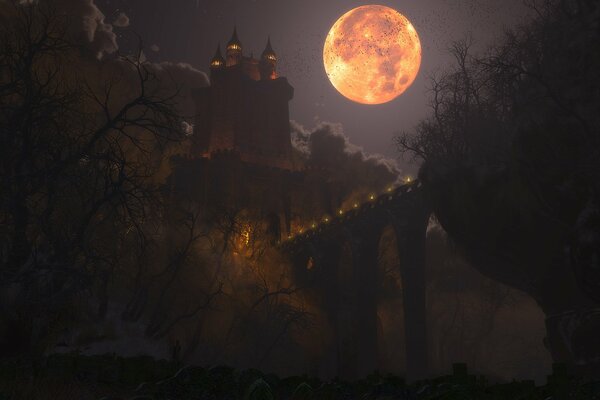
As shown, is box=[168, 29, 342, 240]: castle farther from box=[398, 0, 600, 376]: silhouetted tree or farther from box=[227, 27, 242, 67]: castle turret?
box=[398, 0, 600, 376]: silhouetted tree

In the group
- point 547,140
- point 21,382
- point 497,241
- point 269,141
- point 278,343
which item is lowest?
point 21,382

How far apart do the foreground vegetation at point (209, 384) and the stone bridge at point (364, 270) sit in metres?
26.3

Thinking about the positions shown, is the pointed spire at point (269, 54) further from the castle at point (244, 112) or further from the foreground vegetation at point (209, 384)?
the foreground vegetation at point (209, 384)

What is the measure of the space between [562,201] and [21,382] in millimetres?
20093

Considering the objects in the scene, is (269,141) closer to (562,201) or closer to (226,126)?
(226,126)

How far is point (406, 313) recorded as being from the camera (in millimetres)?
33938

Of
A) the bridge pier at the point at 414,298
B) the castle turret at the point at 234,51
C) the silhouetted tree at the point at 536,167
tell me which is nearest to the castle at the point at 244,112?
the castle turret at the point at 234,51

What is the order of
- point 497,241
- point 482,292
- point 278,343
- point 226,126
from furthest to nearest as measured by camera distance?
point 226,126 < point 482,292 < point 278,343 < point 497,241

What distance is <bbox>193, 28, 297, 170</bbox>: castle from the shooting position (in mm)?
71625

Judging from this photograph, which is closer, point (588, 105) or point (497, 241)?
point (588, 105)

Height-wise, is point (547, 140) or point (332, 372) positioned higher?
point (547, 140)

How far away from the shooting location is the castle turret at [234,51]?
7856cm

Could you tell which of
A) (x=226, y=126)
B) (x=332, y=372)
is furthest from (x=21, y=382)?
(x=226, y=126)

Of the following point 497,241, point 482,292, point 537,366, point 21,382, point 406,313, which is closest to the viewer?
point 21,382
